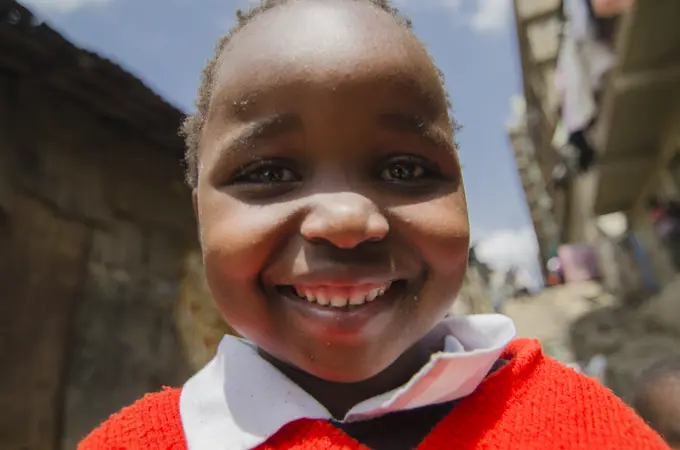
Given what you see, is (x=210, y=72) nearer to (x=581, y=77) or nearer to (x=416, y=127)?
(x=416, y=127)

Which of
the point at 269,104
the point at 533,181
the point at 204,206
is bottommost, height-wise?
the point at 204,206

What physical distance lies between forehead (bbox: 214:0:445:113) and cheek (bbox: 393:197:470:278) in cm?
18

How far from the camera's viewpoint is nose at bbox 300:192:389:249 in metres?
0.71

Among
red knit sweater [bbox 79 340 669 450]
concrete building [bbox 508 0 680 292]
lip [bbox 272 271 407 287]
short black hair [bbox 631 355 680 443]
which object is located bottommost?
short black hair [bbox 631 355 680 443]

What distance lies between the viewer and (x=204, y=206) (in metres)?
0.87

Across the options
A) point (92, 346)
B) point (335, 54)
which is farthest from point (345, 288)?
point (92, 346)

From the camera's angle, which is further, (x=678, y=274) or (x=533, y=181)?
(x=533, y=181)

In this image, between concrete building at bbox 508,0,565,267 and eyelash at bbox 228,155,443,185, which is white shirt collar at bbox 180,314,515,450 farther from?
concrete building at bbox 508,0,565,267

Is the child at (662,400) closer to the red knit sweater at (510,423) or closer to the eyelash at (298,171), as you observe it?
the red knit sweater at (510,423)

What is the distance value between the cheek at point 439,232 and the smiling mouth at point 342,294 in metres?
0.07

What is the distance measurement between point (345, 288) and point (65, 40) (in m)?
1.80

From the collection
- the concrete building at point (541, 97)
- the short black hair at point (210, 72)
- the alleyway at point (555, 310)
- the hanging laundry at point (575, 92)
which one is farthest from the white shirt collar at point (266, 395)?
the concrete building at point (541, 97)

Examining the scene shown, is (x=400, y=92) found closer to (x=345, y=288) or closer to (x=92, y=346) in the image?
(x=345, y=288)

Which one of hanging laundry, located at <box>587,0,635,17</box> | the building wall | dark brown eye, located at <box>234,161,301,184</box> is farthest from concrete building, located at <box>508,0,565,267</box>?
dark brown eye, located at <box>234,161,301,184</box>
